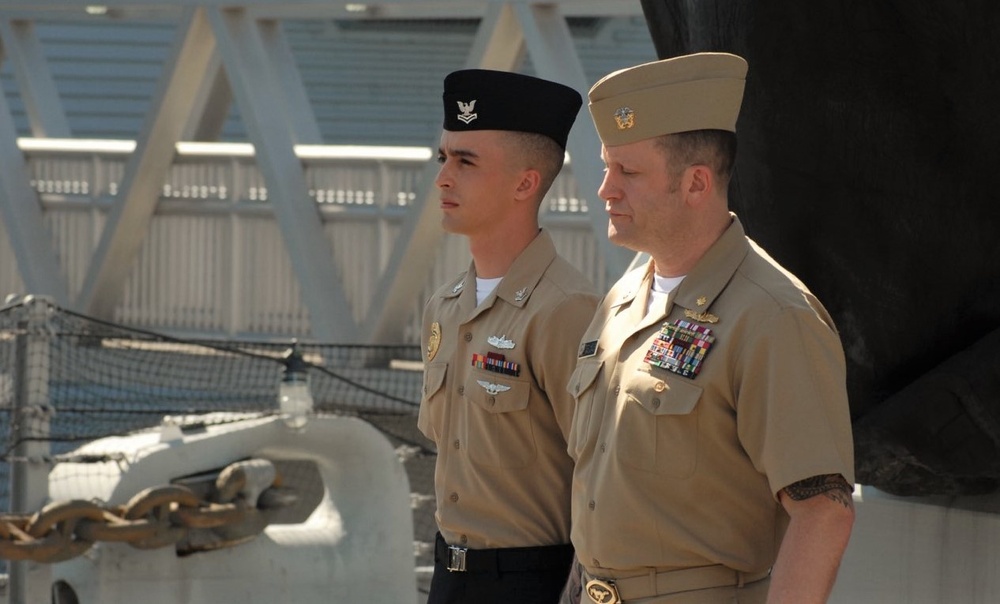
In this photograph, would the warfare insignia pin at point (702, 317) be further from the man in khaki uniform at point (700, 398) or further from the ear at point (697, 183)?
the ear at point (697, 183)

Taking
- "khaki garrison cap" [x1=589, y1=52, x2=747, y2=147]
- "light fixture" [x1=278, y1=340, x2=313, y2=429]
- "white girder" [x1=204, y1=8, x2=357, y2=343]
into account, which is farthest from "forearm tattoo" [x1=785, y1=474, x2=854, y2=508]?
"white girder" [x1=204, y1=8, x2=357, y2=343]

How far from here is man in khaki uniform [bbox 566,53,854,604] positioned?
2.33 metres

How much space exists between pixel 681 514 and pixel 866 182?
1011mm

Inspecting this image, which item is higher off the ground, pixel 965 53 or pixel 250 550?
pixel 965 53

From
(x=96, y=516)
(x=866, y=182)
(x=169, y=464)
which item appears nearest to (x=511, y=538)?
(x=866, y=182)

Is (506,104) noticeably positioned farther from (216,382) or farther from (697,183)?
(216,382)

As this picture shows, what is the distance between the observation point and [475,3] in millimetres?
9211

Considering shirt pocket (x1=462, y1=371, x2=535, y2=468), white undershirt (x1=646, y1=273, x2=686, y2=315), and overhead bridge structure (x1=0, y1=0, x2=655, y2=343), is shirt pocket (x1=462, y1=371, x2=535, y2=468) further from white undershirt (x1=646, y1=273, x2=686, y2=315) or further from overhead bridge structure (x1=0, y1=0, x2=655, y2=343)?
overhead bridge structure (x1=0, y1=0, x2=655, y2=343)

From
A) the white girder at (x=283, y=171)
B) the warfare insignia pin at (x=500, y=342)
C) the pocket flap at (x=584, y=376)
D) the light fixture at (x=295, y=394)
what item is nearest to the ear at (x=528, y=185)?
the warfare insignia pin at (x=500, y=342)

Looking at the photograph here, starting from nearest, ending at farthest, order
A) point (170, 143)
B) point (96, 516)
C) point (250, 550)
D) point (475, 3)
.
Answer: point (96, 516) < point (250, 550) < point (475, 3) < point (170, 143)

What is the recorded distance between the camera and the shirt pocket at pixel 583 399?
8.57ft

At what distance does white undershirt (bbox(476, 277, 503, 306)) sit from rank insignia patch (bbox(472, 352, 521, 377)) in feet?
0.43

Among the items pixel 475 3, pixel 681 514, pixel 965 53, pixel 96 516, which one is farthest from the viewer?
pixel 475 3

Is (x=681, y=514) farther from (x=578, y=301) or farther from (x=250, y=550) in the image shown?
(x=250, y=550)
